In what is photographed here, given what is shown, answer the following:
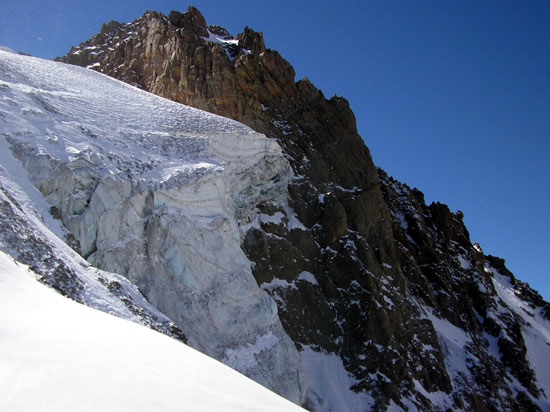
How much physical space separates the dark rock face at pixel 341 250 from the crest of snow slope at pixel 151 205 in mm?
15769

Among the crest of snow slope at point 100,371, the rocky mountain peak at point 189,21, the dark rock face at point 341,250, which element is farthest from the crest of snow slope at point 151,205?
the rocky mountain peak at point 189,21

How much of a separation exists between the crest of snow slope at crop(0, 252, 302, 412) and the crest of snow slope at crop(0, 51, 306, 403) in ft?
45.1

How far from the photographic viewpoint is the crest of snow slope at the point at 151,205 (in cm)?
2241

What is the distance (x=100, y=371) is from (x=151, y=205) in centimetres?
1977

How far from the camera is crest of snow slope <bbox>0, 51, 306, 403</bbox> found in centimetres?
2241

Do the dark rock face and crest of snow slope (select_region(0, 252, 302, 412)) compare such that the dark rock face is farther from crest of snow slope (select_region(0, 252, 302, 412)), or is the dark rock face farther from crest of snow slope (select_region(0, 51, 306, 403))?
crest of snow slope (select_region(0, 252, 302, 412))

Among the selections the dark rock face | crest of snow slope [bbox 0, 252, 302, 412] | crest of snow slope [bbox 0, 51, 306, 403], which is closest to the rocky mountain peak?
the dark rock face

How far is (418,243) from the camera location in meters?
66.3

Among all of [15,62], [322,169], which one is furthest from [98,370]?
[322,169]

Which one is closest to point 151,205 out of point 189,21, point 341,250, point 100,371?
point 100,371

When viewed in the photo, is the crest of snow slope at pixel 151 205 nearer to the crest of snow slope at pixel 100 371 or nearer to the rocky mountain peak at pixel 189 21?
the crest of snow slope at pixel 100 371

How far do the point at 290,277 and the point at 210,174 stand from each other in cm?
2023

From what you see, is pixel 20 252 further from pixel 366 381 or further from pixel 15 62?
pixel 366 381

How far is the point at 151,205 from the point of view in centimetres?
2475
